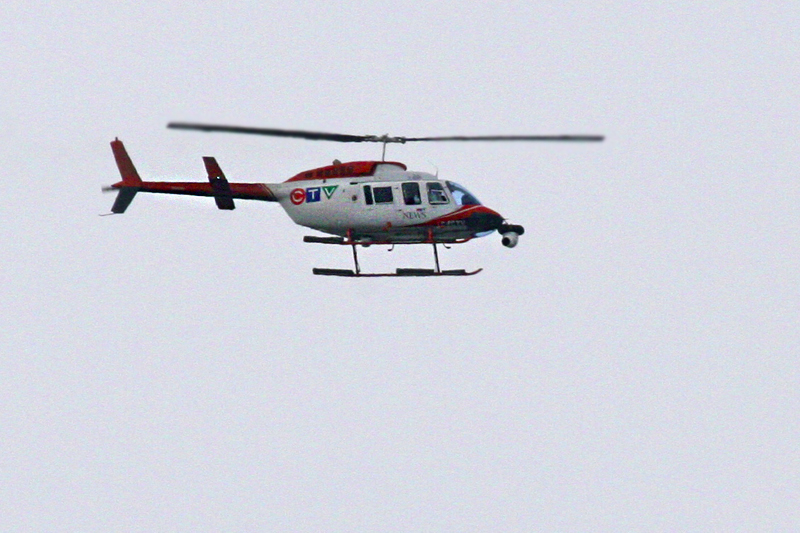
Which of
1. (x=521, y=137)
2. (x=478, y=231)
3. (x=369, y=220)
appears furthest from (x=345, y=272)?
(x=521, y=137)

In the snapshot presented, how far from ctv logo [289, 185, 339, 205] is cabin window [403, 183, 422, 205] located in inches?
56.8

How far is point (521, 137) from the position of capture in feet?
80.1

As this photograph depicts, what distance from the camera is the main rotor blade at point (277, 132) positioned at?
73.7ft

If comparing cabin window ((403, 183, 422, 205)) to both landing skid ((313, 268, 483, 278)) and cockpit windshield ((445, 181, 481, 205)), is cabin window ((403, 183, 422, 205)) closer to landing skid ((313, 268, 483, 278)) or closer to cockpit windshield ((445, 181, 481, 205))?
cockpit windshield ((445, 181, 481, 205))

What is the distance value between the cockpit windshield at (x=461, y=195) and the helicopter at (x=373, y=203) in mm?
20

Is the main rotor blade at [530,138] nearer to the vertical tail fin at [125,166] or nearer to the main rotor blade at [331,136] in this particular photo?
the main rotor blade at [331,136]

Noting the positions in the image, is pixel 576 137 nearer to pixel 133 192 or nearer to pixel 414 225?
pixel 414 225

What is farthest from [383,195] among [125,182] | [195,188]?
[125,182]

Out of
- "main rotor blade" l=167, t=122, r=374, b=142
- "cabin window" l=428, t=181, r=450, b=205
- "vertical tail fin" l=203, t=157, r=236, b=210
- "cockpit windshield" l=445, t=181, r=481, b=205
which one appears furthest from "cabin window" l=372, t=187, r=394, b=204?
"vertical tail fin" l=203, t=157, r=236, b=210

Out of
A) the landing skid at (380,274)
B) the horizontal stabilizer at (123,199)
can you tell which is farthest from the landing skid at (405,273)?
the horizontal stabilizer at (123,199)

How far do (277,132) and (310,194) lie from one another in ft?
11.0

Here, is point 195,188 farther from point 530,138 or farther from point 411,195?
point 530,138

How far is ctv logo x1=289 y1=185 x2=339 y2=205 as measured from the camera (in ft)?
88.5

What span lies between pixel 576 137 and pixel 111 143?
10.3 metres
